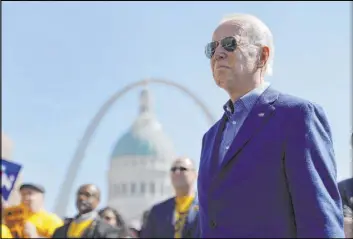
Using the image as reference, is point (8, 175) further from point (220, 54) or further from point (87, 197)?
point (220, 54)

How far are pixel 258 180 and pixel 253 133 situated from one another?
0.64 ft

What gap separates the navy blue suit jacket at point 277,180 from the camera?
2531 millimetres

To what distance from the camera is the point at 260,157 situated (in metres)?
2.67

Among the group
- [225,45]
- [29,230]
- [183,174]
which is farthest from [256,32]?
[29,230]

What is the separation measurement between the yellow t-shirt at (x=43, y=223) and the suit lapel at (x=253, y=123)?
7752mm

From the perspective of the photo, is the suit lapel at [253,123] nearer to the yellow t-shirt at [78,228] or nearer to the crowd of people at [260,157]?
the crowd of people at [260,157]

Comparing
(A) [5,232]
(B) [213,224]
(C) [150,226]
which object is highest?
(C) [150,226]

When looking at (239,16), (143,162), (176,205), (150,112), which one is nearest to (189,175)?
(176,205)

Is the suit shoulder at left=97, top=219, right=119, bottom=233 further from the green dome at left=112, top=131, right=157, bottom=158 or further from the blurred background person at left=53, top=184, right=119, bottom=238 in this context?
the green dome at left=112, top=131, right=157, bottom=158

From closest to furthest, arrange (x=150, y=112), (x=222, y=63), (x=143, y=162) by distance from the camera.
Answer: (x=222, y=63), (x=143, y=162), (x=150, y=112)

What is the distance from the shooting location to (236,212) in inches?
104

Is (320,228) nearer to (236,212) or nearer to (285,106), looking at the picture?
(236,212)

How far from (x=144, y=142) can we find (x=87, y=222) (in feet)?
332

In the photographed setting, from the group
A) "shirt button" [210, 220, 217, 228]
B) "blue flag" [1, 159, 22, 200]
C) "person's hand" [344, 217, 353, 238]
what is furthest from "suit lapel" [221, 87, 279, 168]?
"blue flag" [1, 159, 22, 200]
